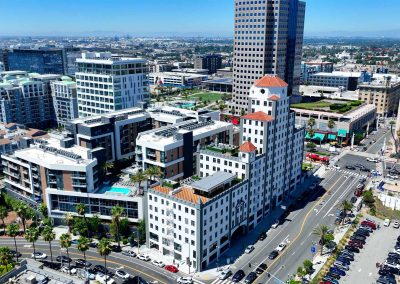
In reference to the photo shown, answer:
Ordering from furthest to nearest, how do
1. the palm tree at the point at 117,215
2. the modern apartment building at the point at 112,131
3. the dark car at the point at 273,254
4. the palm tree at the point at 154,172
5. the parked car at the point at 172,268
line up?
the modern apartment building at the point at 112,131 < the palm tree at the point at 154,172 < the dark car at the point at 273,254 < the palm tree at the point at 117,215 < the parked car at the point at 172,268

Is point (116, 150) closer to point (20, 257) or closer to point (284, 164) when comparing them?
point (20, 257)

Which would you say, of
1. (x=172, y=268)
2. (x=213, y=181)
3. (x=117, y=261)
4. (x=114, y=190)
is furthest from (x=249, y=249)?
(x=114, y=190)

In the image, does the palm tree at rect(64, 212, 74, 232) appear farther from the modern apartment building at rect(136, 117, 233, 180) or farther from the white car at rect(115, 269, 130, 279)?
the modern apartment building at rect(136, 117, 233, 180)

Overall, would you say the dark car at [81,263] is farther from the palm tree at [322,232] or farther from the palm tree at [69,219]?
the palm tree at [322,232]

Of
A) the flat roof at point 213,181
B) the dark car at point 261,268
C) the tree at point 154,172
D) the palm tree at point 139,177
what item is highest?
the flat roof at point 213,181

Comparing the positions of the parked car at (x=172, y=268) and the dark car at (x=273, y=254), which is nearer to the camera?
the parked car at (x=172, y=268)

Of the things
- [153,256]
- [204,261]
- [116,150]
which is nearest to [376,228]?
[204,261]

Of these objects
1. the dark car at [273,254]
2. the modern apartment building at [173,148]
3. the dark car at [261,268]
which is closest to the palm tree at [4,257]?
the modern apartment building at [173,148]
